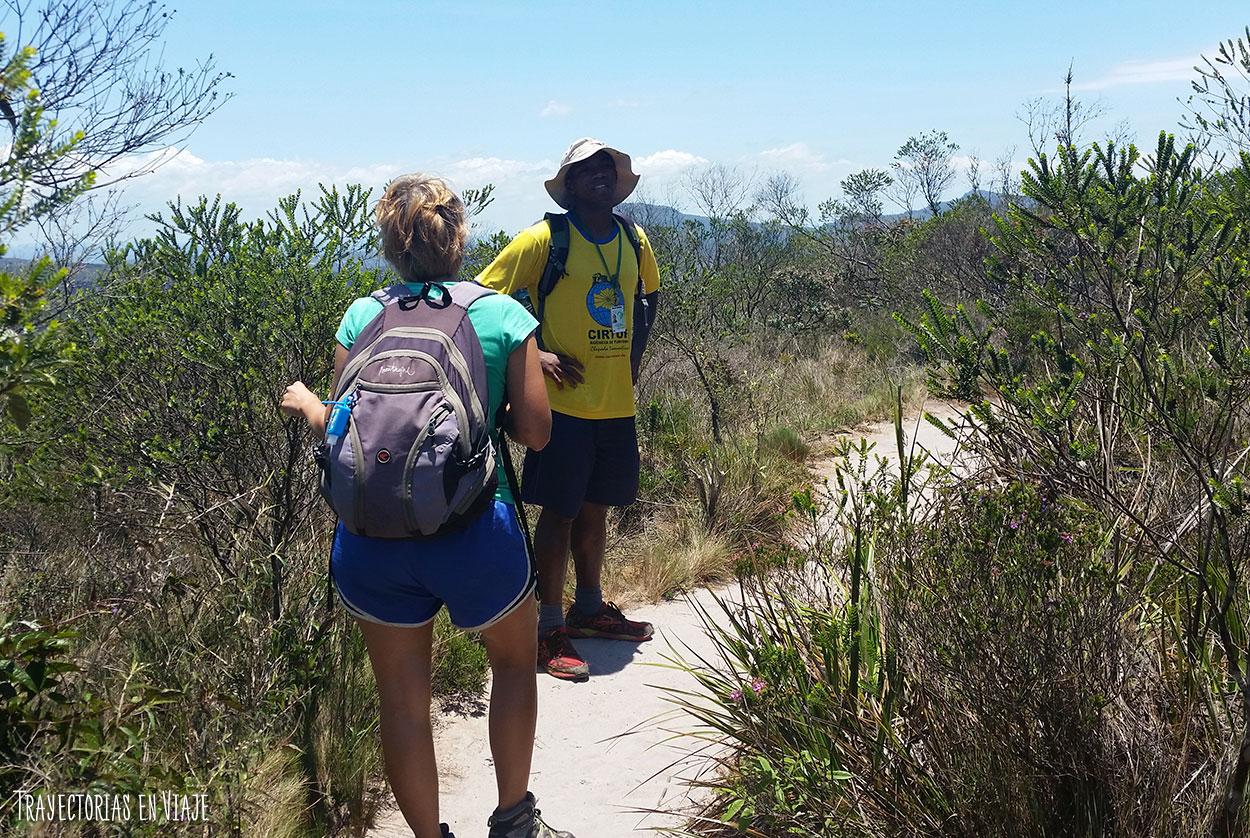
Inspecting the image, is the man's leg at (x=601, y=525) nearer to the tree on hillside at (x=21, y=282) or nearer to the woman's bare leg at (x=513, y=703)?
the woman's bare leg at (x=513, y=703)

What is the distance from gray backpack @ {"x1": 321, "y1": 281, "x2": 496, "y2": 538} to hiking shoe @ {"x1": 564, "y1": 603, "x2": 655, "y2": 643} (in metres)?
2.10

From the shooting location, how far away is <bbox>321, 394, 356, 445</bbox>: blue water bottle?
205cm

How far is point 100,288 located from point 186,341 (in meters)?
1.55

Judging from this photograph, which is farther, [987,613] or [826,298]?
[826,298]

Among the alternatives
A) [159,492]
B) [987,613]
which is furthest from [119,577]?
[987,613]

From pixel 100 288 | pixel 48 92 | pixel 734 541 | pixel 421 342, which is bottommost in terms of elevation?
pixel 734 541

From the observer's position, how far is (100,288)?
4730mm

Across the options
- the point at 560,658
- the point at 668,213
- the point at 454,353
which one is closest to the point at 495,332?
the point at 454,353

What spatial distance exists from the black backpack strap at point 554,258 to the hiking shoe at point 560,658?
48.3 inches

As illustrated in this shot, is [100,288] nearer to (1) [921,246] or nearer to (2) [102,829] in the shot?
(2) [102,829]

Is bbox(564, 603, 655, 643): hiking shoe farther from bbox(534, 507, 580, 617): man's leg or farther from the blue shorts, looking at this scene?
the blue shorts

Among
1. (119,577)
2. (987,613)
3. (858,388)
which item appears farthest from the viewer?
(858,388)

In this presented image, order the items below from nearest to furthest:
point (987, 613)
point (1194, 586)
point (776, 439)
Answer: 1. point (987, 613)
2. point (1194, 586)
3. point (776, 439)

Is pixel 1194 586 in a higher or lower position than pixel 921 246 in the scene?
lower
